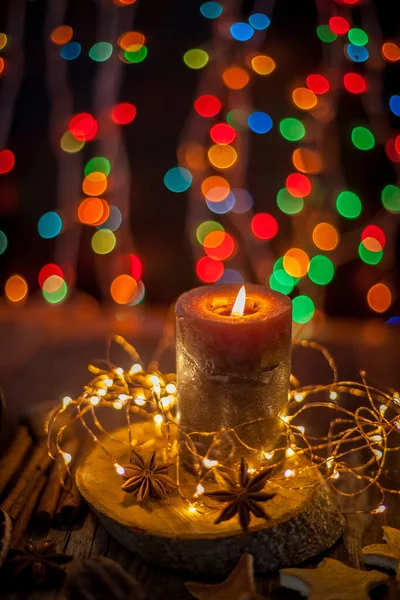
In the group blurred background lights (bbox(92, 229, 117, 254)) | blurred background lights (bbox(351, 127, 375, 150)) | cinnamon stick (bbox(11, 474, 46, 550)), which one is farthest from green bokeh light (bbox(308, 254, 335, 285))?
cinnamon stick (bbox(11, 474, 46, 550))

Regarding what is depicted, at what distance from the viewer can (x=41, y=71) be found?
81.9 inches

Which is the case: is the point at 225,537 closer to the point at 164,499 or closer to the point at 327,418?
the point at 164,499

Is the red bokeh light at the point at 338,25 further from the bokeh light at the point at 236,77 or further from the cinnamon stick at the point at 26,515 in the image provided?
the cinnamon stick at the point at 26,515

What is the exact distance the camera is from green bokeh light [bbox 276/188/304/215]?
2145 mm

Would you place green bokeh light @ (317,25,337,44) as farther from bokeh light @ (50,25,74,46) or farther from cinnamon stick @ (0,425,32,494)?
cinnamon stick @ (0,425,32,494)

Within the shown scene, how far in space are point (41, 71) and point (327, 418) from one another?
4.24 feet

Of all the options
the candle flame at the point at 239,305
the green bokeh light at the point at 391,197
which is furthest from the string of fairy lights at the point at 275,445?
the green bokeh light at the point at 391,197

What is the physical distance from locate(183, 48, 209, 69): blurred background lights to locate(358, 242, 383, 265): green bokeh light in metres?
0.70

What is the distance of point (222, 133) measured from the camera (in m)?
2.12

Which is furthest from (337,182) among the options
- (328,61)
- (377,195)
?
(328,61)

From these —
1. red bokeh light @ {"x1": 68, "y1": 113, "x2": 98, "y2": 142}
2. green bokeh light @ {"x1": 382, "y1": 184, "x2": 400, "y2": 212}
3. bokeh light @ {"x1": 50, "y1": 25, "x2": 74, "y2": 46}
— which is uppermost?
bokeh light @ {"x1": 50, "y1": 25, "x2": 74, "y2": 46}

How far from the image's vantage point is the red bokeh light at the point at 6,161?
219 cm

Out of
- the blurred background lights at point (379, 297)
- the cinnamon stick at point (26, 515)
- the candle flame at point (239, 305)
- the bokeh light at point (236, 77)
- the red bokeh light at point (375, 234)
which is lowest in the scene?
the cinnamon stick at point (26, 515)

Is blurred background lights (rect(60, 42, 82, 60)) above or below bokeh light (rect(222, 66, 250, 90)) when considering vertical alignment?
above
